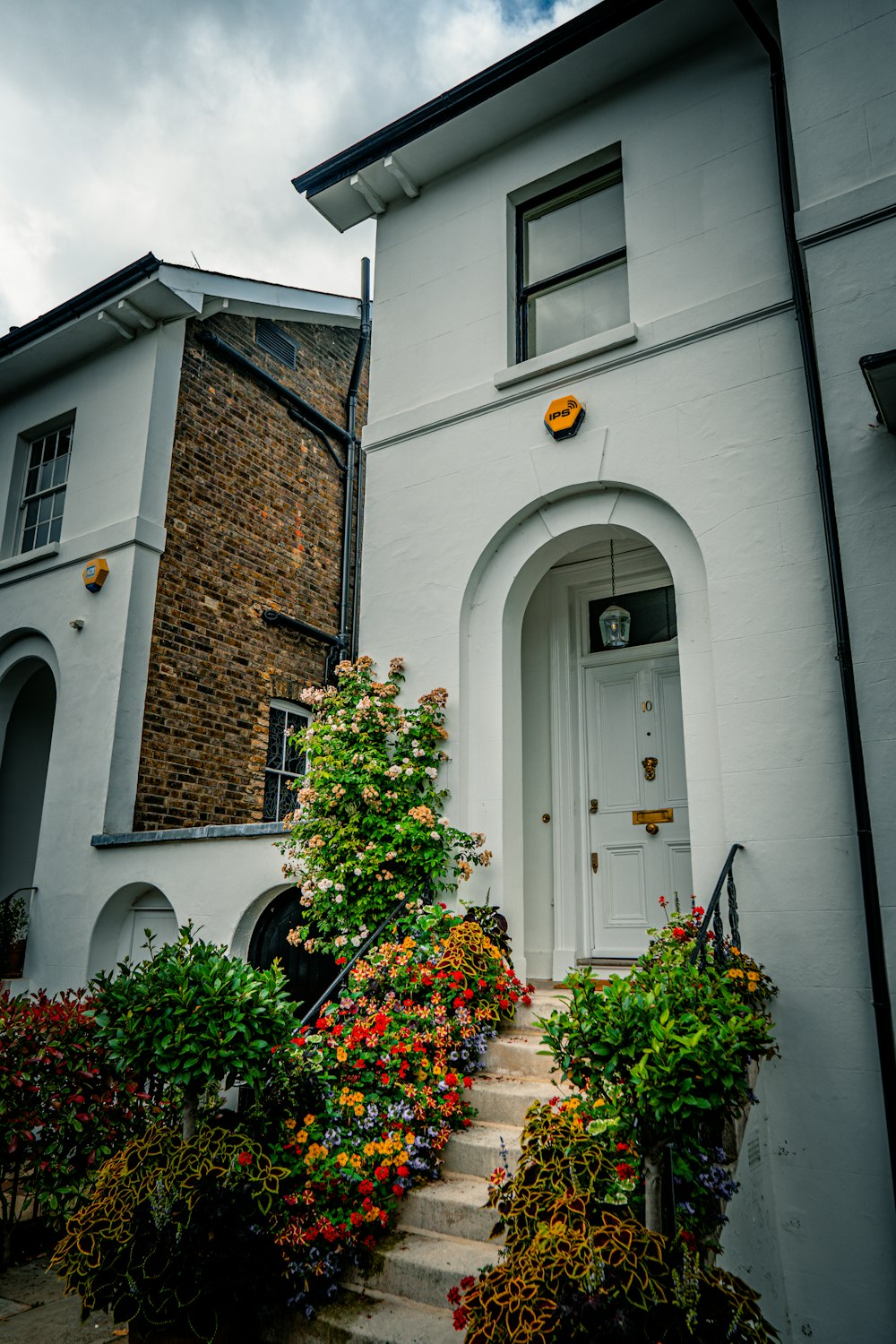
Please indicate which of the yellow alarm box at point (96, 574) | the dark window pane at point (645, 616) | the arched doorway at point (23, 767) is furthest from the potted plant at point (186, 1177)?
the arched doorway at point (23, 767)

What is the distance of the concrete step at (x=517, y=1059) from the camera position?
4.96 meters

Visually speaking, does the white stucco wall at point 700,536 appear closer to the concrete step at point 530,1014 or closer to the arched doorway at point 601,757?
the arched doorway at point 601,757

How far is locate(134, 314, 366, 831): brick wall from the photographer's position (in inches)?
357

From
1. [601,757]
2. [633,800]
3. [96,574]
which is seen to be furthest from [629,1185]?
[96,574]

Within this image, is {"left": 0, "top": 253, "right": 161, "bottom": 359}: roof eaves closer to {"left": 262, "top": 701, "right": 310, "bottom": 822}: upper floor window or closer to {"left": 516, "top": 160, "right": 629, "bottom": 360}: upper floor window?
{"left": 516, "top": 160, "right": 629, "bottom": 360}: upper floor window

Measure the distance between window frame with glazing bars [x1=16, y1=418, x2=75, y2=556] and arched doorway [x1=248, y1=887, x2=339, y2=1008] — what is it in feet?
17.8

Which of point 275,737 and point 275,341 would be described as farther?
point 275,341

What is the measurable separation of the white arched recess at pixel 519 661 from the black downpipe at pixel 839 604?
89 centimetres

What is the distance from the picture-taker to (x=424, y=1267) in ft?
12.0

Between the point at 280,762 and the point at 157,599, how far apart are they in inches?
93.9

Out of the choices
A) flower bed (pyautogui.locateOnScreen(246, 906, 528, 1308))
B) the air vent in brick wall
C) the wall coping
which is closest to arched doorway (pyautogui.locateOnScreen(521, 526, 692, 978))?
flower bed (pyautogui.locateOnScreen(246, 906, 528, 1308))

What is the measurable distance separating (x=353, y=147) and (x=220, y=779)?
20.3 ft

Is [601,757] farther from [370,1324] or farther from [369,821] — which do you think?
[370,1324]

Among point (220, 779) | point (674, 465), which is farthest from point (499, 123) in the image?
point (220, 779)
